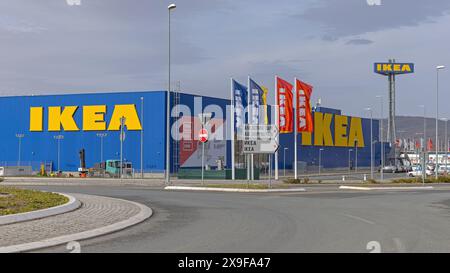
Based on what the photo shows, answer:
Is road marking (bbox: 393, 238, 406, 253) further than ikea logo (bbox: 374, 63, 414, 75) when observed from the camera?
No

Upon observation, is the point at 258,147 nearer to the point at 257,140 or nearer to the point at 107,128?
the point at 257,140

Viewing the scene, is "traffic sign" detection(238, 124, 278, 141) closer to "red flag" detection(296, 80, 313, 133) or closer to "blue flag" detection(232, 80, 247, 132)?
"blue flag" detection(232, 80, 247, 132)

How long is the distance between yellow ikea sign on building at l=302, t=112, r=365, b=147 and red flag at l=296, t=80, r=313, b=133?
36957 mm

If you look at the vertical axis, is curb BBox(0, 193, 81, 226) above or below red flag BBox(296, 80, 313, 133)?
below

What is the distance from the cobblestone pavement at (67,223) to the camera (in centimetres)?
1255

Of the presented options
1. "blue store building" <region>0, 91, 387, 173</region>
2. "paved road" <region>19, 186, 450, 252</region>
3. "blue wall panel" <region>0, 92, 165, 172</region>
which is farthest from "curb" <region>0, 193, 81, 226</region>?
"blue wall panel" <region>0, 92, 165, 172</region>

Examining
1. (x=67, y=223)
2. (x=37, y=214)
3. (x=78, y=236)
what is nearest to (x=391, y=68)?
(x=37, y=214)

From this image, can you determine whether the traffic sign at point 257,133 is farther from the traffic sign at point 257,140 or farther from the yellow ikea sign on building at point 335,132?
the yellow ikea sign on building at point 335,132

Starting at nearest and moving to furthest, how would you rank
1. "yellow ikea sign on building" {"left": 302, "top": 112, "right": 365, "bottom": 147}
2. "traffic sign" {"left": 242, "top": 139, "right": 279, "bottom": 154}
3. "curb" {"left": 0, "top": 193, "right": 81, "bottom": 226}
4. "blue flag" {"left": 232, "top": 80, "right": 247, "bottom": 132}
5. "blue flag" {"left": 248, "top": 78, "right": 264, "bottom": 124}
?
"curb" {"left": 0, "top": 193, "right": 81, "bottom": 226}
"traffic sign" {"left": 242, "top": 139, "right": 279, "bottom": 154}
"blue flag" {"left": 248, "top": 78, "right": 264, "bottom": 124}
"blue flag" {"left": 232, "top": 80, "right": 247, "bottom": 132}
"yellow ikea sign on building" {"left": 302, "top": 112, "right": 365, "bottom": 147}

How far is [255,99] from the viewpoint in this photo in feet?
176

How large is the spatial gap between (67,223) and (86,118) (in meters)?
65.4

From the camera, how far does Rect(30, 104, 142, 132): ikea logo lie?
76250 mm

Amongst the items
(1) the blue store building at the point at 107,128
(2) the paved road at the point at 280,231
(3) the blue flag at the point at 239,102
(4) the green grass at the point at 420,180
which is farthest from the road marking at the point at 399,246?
(1) the blue store building at the point at 107,128
